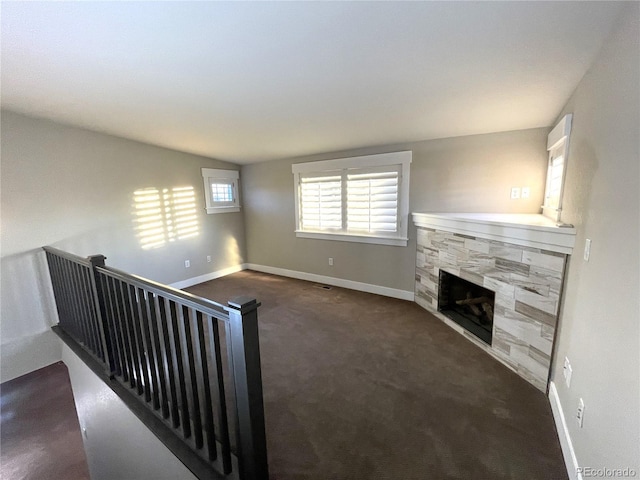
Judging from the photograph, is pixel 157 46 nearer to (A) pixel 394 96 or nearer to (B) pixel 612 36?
(A) pixel 394 96

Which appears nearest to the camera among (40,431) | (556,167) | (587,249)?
(587,249)

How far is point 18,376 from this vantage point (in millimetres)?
3182

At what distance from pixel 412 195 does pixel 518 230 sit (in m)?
1.57

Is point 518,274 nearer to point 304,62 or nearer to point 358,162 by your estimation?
point 304,62

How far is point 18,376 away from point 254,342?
12.8 feet

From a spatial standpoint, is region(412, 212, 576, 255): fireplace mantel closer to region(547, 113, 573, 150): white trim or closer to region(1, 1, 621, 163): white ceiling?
region(547, 113, 573, 150): white trim

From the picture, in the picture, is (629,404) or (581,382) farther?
(581,382)

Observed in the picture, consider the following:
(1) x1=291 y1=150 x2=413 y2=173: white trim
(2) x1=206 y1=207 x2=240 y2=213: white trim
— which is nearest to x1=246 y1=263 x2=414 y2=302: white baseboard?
(2) x1=206 y1=207 x2=240 y2=213: white trim

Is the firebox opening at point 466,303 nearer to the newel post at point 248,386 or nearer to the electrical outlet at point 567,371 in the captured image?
the electrical outlet at point 567,371

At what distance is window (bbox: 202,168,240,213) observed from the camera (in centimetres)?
483

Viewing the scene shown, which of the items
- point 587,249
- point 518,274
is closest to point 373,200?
point 518,274

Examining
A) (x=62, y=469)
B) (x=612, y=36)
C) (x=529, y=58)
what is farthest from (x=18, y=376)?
(x=612, y=36)

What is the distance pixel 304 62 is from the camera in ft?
6.27

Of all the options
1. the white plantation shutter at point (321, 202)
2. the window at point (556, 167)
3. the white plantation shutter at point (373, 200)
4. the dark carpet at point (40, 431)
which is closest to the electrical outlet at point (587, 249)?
the window at point (556, 167)
